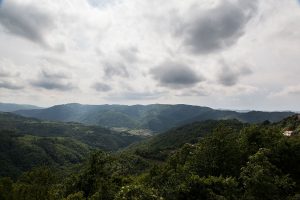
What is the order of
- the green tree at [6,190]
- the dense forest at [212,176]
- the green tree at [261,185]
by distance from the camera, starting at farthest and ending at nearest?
the green tree at [6,190] → the dense forest at [212,176] → the green tree at [261,185]

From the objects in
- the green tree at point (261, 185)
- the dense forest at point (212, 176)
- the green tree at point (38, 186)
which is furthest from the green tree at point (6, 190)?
the green tree at point (261, 185)

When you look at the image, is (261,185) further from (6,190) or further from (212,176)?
(6,190)

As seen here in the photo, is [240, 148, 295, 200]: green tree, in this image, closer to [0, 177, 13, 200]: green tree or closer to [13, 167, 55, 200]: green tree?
[13, 167, 55, 200]: green tree

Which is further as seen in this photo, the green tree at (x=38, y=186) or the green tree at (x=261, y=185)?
the green tree at (x=38, y=186)

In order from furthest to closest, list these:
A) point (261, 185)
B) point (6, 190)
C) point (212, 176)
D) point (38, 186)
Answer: point (6, 190), point (38, 186), point (212, 176), point (261, 185)

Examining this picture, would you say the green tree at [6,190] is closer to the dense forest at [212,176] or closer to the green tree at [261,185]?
the dense forest at [212,176]

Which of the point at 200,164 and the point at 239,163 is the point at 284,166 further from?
the point at 200,164

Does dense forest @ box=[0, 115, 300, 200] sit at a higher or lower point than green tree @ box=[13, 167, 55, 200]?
higher

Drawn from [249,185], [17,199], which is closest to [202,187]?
[249,185]

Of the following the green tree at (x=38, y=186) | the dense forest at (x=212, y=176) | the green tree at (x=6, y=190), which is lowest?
the green tree at (x=6, y=190)

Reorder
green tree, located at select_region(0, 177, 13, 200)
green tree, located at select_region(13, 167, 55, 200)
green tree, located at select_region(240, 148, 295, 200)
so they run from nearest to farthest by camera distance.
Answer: green tree, located at select_region(240, 148, 295, 200)
green tree, located at select_region(13, 167, 55, 200)
green tree, located at select_region(0, 177, 13, 200)

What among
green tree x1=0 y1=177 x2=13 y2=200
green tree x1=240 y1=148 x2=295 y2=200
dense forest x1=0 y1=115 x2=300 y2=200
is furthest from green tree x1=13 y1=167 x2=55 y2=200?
green tree x1=240 y1=148 x2=295 y2=200

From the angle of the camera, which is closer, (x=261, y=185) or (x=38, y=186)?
(x=261, y=185)


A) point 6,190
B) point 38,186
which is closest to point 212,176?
point 38,186
